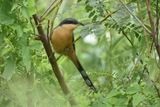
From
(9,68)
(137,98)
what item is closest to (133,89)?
(137,98)

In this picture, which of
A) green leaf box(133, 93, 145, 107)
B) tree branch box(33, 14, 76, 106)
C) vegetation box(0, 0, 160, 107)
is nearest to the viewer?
green leaf box(133, 93, 145, 107)

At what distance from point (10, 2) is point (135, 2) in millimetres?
683

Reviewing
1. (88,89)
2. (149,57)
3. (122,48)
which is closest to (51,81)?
(88,89)

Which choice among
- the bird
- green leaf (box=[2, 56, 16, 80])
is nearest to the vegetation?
green leaf (box=[2, 56, 16, 80])

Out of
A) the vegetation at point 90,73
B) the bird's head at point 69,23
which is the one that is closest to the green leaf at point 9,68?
the vegetation at point 90,73

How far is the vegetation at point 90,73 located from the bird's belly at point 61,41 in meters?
0.33

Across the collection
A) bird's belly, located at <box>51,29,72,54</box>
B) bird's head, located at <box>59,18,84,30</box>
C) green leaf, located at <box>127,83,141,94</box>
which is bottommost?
bird's belly, located at <box>51,29,72,54</box>

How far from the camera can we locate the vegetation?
2.21 meters

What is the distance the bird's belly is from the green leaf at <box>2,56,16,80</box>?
765mm

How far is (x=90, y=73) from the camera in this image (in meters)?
2.56

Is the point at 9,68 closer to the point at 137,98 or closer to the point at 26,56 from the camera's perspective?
the point at 26,56

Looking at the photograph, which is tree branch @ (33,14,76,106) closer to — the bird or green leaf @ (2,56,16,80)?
green leaf @ (2,56,16,80)

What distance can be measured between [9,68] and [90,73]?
1.47 feet

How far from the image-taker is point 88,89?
2572mm
